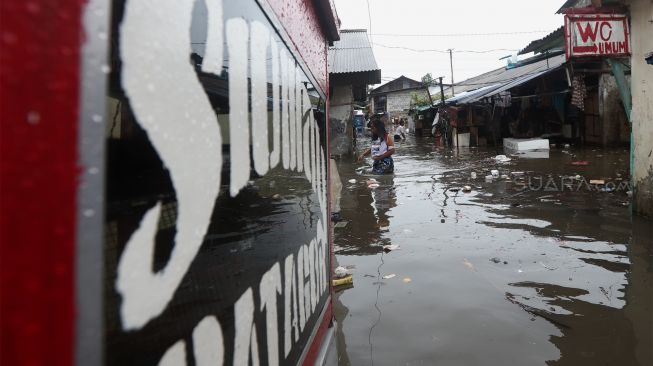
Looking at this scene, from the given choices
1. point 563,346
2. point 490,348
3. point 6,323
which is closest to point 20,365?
point 6,323

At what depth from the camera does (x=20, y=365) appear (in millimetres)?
389

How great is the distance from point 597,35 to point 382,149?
17.5ft

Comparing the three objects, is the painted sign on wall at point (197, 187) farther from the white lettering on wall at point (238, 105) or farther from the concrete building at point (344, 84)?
the concrete building at point (344, 84)

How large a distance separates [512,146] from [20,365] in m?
16.1

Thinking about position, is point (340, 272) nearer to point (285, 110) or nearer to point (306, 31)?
point (306, 31)

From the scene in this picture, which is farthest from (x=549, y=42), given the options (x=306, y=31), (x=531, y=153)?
(x=306, y=31)

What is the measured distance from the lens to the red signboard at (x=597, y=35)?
543cm

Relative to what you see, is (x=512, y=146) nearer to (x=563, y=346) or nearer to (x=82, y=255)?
(x=563, y=346)

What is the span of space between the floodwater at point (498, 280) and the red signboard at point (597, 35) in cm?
207

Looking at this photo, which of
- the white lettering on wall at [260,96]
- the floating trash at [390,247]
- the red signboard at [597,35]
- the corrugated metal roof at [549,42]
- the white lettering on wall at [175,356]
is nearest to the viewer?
the white lettering on wall at [175,356]

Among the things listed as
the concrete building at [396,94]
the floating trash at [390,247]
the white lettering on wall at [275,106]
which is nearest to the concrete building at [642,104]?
the floating trash at [390,247]

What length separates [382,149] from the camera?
33.8 ft

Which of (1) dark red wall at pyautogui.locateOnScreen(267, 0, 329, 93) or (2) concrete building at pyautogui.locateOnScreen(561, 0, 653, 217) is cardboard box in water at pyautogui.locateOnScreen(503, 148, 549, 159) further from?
(1) dark red wall at pyautogui.locateOnScreen(267, 0, 329, 93)

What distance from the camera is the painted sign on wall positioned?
0.57 m
